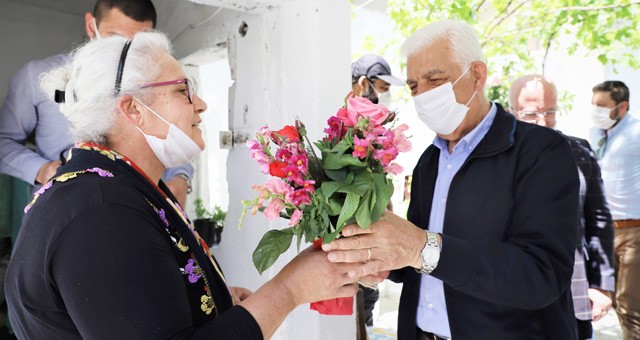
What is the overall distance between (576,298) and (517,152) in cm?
154

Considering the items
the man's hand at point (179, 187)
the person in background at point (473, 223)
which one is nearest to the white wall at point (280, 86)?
the man's hand at point (179, 187)

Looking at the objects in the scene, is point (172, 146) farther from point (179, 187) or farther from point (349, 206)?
point (179, 187)

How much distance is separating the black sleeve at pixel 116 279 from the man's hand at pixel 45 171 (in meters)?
1.61

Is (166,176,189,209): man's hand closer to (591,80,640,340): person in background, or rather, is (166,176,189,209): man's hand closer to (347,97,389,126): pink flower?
(347,97,389,126): pink flower

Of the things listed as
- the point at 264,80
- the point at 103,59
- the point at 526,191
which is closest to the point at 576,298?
the point at 526,191

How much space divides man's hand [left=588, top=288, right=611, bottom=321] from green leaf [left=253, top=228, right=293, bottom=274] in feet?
7.76

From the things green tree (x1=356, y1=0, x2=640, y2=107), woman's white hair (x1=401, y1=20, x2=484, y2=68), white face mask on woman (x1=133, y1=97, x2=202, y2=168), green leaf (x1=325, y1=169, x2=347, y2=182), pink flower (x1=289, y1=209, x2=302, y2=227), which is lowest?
pink flower (x1=289, y1=209, x2=302, y2=227)

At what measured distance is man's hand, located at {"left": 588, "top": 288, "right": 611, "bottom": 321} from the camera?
119 inches

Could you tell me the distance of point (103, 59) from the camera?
5.10 feet

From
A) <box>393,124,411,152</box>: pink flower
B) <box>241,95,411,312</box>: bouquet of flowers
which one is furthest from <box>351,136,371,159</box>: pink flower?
<box>393,124,411,152</box>: pink flower

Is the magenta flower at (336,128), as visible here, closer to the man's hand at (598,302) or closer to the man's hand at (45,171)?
the man's hand at (45,171)

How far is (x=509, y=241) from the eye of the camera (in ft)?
5.75

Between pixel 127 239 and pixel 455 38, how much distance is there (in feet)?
5.49

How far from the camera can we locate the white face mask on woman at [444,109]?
2.19m
